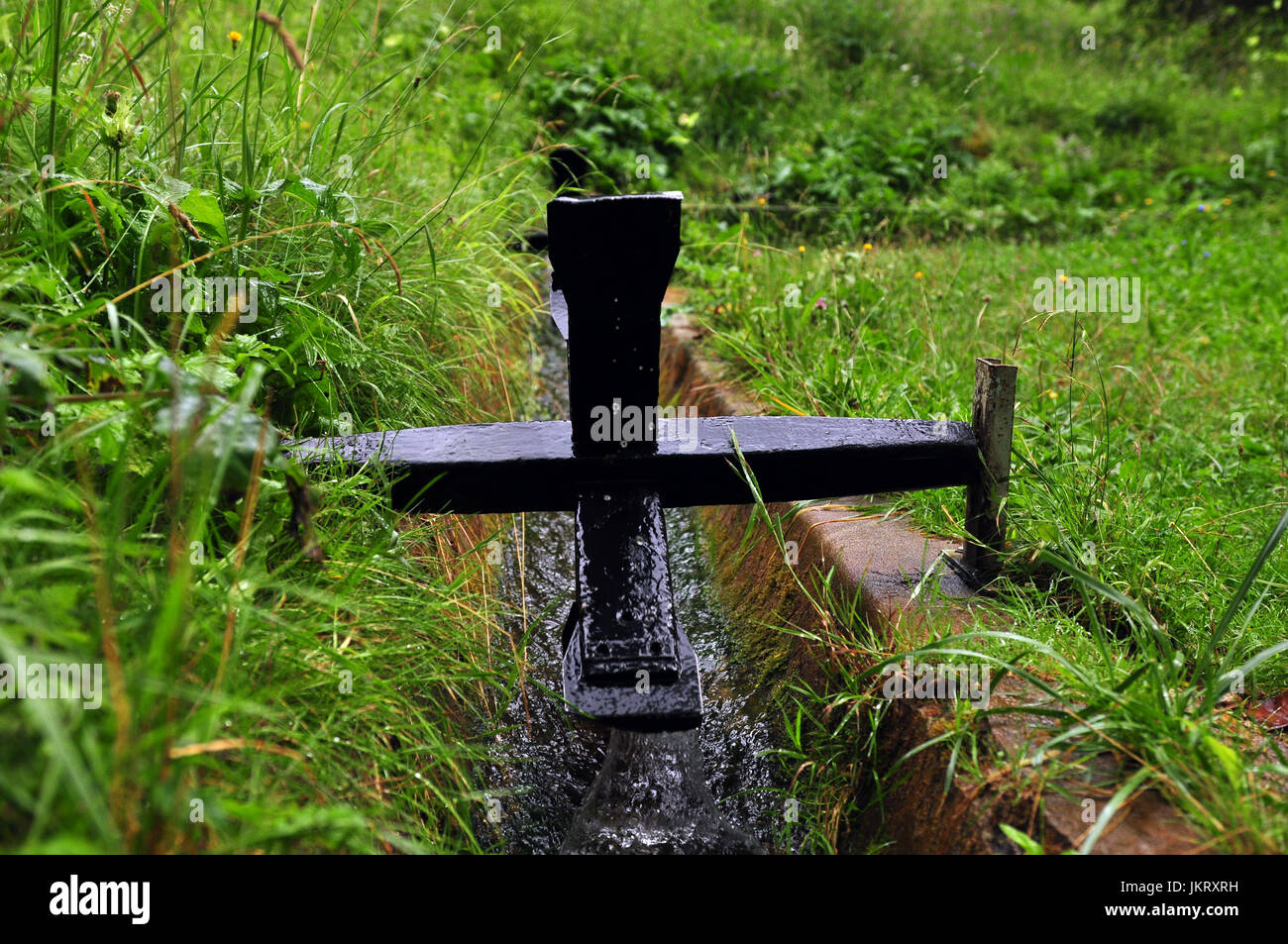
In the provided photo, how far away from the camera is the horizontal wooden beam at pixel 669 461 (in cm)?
168

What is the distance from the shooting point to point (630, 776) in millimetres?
1804

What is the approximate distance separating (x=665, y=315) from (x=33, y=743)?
10.6ft

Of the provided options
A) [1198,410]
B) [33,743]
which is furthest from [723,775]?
[1198,410]

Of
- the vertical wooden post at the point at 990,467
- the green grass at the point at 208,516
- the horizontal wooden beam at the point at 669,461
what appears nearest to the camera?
the green grass at the point at 208,516

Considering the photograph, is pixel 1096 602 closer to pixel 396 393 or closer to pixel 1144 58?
pixel 396 393

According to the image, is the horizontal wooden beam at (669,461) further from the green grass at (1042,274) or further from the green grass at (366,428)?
the green grass at (1042,274)

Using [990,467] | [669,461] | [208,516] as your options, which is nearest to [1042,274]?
[990,467]

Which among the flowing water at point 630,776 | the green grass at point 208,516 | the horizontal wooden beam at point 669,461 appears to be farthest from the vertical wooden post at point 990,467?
the green grass at point 208,516

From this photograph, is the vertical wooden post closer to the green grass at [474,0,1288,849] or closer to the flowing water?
the green grass at [474,0,1288,849]

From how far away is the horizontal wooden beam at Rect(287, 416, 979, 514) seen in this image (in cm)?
168

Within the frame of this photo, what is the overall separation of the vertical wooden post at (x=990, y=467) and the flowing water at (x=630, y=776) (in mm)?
607

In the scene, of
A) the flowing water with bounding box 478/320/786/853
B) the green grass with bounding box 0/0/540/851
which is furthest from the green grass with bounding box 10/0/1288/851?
the flowing water with bounding box 478/320/786/853

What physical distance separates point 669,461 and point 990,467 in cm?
68

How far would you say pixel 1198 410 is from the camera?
3131 millimetres
